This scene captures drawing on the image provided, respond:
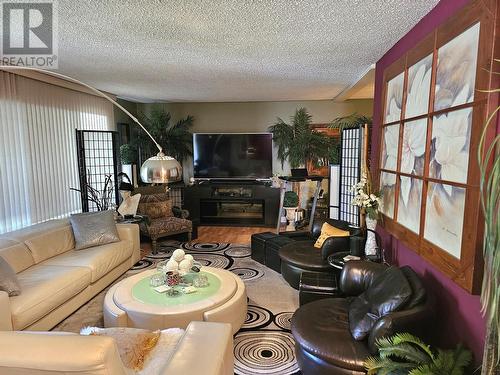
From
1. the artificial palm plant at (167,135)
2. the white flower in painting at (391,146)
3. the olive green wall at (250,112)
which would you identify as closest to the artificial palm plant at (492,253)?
the white flower in painting at (391,146)

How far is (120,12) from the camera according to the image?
7.48 feet

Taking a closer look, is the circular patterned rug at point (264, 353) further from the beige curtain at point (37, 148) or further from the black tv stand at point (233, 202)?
the black tv stand at point (233, 202)

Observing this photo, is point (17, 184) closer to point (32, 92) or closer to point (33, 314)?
point (32, 92)

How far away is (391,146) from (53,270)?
3.49 metres

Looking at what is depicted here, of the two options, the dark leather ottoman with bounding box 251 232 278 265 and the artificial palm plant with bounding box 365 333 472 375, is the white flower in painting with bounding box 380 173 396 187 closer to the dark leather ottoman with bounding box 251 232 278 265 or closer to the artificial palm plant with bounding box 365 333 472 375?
the artificial palm plant with bounding box 365 333 472 375

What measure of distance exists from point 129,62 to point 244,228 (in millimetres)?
3955

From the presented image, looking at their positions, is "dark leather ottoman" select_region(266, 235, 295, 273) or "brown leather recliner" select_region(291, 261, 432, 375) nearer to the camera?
"brown leather recliner" select_region(291, 261, 432, 375)

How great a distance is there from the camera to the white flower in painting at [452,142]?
182cm

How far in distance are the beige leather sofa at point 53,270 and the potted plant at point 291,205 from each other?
8.84ft

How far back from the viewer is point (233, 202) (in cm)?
685

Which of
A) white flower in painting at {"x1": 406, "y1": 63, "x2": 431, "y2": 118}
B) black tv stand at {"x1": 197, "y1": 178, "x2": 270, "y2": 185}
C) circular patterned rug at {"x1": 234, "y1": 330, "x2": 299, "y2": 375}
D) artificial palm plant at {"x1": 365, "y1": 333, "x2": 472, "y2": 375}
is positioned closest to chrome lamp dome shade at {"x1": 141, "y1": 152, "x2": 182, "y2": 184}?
circular patterned rug at {"x1": 234, "y1": 330, "x2": 299, "y2": 375}

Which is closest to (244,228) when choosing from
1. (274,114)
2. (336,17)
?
(274,114)

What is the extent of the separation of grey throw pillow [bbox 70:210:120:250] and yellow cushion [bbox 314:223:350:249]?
255 cm

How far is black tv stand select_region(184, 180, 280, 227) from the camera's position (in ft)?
21.6
